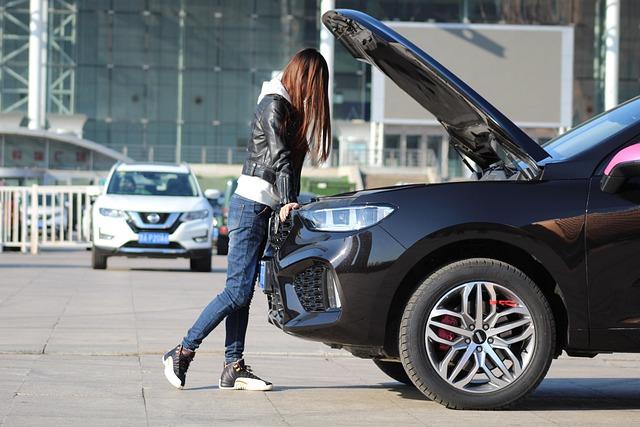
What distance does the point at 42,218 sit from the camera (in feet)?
90.4

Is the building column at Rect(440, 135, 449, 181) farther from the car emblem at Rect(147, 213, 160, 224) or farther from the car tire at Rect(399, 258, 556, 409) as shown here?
the car tire at Rect(399, 258, 556, 409)

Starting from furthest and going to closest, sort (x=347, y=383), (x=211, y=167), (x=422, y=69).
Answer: (x=211, y=167) → (x=347, y=383) → (x=422, y=69)

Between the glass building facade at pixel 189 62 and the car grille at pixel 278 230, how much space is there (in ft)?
221

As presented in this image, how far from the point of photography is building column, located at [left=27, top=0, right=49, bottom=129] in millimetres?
66250

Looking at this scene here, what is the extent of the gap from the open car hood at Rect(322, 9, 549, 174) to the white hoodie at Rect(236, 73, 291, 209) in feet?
1.49

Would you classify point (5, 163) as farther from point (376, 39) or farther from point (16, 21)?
→ point (376, 39)

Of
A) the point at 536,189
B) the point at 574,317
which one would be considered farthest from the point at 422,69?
the point at 574,317

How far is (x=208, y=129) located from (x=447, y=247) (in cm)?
7155

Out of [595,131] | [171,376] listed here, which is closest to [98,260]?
[171,376]

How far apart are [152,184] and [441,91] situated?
45.1 ft

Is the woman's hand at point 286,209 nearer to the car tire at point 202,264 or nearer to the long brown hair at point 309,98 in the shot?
the long brown hair at point 309,98

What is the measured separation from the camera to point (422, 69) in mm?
6781

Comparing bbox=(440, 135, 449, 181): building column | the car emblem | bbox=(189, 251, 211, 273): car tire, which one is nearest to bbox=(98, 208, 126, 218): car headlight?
the car emblem

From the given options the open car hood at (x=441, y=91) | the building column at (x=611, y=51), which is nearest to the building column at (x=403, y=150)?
the building column at (x=611, y=51)
